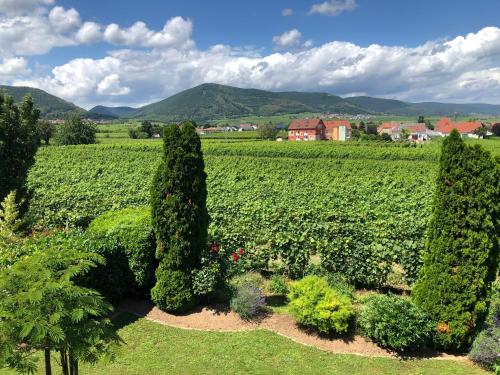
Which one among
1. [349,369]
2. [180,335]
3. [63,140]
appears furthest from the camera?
[63,140]

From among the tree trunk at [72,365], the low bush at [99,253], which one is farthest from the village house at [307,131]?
the tree trunk at [72,365]

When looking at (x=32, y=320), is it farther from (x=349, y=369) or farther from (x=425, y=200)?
(x=425, y=200)

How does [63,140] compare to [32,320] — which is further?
[63,140]

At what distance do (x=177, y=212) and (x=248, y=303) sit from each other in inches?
113

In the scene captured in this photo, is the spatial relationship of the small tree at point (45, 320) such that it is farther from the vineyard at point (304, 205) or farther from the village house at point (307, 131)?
the village house at point (307, 131)

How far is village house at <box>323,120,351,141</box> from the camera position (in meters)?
114

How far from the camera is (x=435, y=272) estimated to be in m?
8.20

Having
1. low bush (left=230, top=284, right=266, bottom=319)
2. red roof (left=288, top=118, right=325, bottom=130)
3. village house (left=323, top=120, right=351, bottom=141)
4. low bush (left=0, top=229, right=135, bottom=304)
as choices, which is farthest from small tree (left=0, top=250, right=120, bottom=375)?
village house (left=323, top=120, right=351, bottom=141)

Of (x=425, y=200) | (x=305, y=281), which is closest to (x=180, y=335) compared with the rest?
(x=305, y=281)

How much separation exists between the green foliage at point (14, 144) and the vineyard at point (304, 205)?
1567 millimetres

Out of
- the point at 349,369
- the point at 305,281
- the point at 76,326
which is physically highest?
the point at 76,326

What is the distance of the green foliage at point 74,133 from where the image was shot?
77.4 m

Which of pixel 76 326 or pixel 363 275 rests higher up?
pixel 76 326

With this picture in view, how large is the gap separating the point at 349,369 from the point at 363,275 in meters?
3.97
